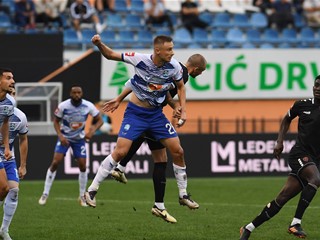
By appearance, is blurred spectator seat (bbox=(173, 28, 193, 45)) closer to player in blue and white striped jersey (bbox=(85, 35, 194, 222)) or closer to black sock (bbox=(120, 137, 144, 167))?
black sock (bbox=(120, 137, 144, 167))

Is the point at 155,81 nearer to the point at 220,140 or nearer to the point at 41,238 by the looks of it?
the point at 41,238

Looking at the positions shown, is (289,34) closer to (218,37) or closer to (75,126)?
(218,37)

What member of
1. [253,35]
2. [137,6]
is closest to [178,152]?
[137,6]

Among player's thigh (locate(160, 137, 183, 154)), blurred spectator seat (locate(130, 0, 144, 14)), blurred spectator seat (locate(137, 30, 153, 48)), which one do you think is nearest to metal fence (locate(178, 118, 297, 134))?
blurred spectator seat (locate(137, 30, 153, 48))

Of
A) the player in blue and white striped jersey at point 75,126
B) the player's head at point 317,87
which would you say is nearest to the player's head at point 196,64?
the player's head at point 317,87

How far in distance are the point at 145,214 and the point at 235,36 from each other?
1563 cm

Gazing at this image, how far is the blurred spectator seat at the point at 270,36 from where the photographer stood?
31.8 metres

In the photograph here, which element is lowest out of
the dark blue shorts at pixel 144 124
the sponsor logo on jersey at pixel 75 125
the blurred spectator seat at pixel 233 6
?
the sponsor logo on jersey at pixel 75 125

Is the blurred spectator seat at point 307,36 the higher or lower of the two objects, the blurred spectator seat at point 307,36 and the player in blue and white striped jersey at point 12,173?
the lower

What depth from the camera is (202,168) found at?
86.5 ft

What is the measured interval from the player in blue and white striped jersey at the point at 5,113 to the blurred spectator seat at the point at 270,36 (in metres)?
20.2

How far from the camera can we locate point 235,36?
1240 inches

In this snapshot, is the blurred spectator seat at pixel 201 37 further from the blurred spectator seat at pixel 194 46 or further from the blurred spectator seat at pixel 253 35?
the blurred spectator seat at pixel 253 35

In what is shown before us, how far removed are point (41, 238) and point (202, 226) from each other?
2832 millimetres
